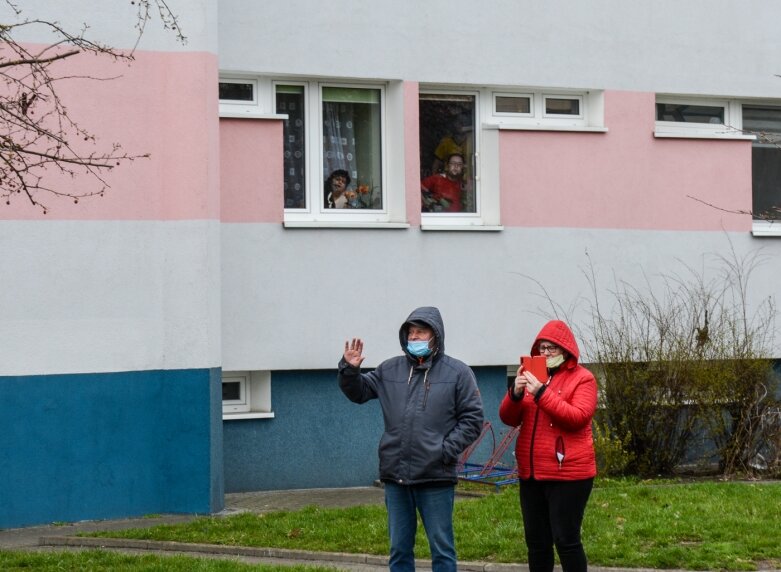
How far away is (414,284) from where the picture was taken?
14.9m

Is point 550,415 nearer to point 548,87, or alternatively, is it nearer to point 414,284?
point 414,284

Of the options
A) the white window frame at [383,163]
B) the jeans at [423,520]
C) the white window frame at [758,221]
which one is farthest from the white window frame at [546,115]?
the jeans at [423,520]

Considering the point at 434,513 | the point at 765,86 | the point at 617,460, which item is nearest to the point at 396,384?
the point at 434,513

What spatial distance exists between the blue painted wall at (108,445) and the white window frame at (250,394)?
134 centimetres

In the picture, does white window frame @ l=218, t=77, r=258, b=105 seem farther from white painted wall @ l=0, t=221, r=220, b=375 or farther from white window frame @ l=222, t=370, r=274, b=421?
white window frame @ l=222, t=370, r=274, b=421

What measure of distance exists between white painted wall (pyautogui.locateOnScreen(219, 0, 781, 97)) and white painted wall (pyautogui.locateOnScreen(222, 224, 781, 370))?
173 cm

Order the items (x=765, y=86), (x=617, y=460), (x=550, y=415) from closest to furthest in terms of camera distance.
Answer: (x=550, y=415) < (x=617, y=460) < (x=765, y=86)

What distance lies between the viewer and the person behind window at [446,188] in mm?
15430

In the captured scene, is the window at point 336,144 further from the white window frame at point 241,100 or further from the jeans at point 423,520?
the jeans at point 423,520

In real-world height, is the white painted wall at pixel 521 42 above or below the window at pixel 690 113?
above

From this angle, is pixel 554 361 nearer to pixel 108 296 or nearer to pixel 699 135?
pixel 108 296

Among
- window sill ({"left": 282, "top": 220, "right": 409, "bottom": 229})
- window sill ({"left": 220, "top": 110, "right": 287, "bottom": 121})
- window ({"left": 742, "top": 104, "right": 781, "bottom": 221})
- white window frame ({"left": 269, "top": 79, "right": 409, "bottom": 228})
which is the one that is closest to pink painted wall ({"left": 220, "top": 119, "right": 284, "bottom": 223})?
window sill ({"left": 220, "top": 110, "right": 287, "bottom": 121})

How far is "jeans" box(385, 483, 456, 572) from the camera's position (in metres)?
8.02

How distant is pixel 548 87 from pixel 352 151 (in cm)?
232
